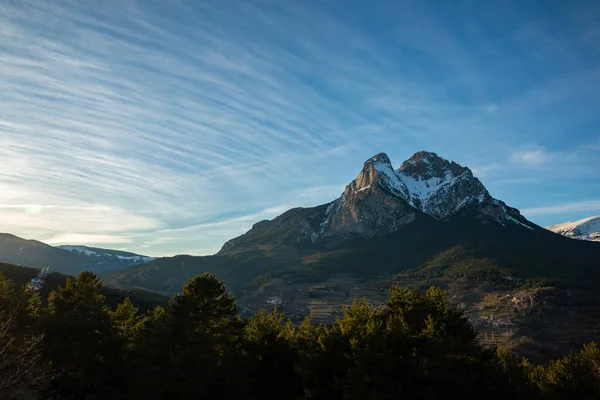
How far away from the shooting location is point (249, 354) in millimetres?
46000

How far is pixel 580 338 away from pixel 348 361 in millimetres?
203933

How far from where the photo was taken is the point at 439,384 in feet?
119

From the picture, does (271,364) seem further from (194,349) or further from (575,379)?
(575,379)

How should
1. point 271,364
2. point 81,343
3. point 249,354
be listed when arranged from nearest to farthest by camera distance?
1. point 81,343
2. point 249,354
3. point 271,364

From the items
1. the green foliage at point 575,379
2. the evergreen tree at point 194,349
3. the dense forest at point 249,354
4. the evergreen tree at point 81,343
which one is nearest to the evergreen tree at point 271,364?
the dense forest at point 249,354

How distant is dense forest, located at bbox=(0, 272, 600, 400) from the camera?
35844 mm

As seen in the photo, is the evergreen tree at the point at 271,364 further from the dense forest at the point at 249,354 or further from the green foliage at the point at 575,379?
the green foliage at the point at 575,379

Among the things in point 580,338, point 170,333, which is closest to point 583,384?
point 170,333

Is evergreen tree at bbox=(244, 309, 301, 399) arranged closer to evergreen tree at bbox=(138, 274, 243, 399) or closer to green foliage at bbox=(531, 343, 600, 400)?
evergreen tree at bbox=(138, 274, 243, 399)

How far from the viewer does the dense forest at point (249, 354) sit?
3584 cm

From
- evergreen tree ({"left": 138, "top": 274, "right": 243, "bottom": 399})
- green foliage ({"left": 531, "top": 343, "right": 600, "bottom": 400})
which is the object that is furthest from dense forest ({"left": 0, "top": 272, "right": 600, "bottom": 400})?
green foliage ({"left": 531, "top": 343, "right": 600, "bottom": 400})

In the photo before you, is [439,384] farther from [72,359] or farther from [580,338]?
[580,338]

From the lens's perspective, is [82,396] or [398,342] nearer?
[398,342]

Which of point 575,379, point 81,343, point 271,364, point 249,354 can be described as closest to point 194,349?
point 249,354
